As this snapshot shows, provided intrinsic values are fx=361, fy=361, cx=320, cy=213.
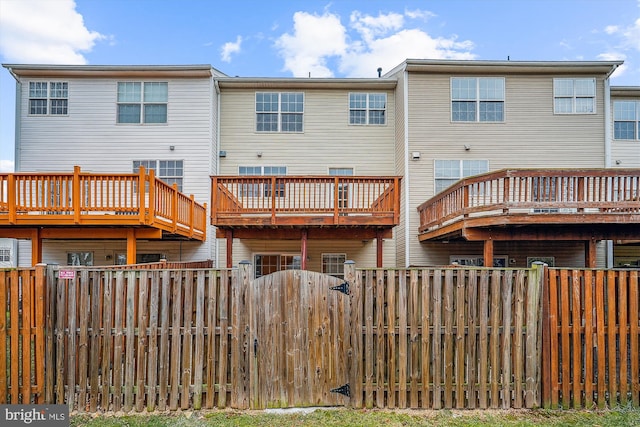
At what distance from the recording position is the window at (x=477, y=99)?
1195 cm

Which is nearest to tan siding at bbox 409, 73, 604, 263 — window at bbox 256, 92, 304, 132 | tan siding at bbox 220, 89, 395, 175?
tan siding at bbox 220, 89, 395, 175

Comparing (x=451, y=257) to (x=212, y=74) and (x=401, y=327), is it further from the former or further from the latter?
(x=212, y=74)

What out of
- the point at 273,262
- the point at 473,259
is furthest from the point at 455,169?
the point at 273,262

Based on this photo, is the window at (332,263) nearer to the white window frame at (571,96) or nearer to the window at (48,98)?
the white window frame at (571,96)

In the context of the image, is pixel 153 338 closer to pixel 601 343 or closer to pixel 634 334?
pixel 601 343

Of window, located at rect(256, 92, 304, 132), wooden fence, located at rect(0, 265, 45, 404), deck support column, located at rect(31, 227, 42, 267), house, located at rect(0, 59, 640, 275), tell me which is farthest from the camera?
window, located at rect(256, 92, 304, 132)

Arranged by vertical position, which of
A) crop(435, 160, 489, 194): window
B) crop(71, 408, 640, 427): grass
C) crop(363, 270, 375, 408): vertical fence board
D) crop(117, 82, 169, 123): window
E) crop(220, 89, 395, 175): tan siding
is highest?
crop(117, 82, 169, 123): window

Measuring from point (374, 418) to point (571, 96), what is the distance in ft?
41.8

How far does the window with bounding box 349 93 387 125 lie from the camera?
12625mm

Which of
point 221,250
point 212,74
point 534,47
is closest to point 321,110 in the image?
point 212,74

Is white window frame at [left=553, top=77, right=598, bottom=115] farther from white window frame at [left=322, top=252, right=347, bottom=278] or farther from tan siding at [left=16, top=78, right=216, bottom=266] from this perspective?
tan siding at [left=16, top=78, right=216, bottom=266]

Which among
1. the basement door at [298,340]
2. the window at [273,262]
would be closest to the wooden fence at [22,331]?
the basement door at [298,340]

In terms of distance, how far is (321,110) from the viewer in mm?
12586

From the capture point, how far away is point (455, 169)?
470 inches
